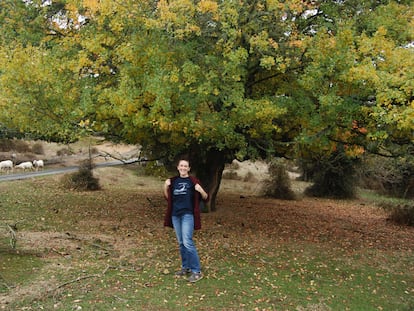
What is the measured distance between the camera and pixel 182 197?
6.62 metres

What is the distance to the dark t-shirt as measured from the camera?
6.61 meters

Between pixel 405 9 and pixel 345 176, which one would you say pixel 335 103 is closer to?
pixel 405 9

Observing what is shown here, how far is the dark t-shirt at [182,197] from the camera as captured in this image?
661 cm

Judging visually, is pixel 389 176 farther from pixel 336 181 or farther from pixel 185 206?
pixel 185 206

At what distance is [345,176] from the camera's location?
22.4 metres

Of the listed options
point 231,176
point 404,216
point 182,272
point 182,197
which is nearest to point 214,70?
point 182,197

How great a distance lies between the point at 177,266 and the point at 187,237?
110 centimetres

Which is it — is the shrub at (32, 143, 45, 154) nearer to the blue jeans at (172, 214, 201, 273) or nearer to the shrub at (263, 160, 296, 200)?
the shrub at (263, 160, 296, 200)

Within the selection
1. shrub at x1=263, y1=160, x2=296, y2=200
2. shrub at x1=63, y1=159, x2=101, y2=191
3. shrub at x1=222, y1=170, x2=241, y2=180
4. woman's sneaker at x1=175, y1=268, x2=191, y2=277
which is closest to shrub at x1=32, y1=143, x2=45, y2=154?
shrub at x1=222, y1=170, x2=241, y2=180

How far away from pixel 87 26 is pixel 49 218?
5186 millimetres

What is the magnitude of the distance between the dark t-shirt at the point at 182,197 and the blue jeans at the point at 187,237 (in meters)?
0.09

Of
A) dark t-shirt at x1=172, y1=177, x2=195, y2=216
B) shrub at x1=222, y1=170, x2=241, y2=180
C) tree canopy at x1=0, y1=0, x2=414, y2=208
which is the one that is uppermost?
tree canopy at x1=0, y1=0, x2=414, y2=208

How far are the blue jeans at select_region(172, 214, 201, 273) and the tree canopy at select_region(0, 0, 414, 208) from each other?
7.61ft

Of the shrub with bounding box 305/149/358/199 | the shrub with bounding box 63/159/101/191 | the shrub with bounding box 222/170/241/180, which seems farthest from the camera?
the shrub with bounding box 222/170/241/180
